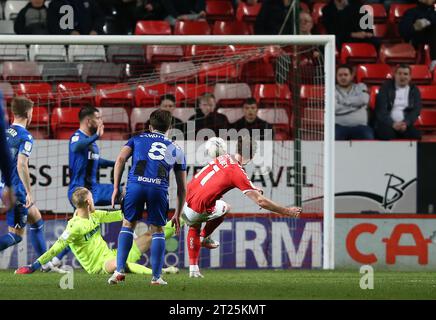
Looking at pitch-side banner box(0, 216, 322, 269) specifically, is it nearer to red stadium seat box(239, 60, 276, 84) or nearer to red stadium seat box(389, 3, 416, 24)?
red stadium seat box(239, 60, 276, 84)

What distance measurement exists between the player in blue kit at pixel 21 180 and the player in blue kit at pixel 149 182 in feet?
7.22

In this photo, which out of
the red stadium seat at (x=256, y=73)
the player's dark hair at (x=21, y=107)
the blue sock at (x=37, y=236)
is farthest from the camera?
the red stadium seat at (x=256, y=73)

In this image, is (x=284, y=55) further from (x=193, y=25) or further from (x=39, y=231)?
(x=39, y=231)

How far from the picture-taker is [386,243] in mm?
14195

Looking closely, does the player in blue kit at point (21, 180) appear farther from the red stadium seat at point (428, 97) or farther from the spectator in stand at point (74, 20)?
the red stadium seat at point (428, 97)

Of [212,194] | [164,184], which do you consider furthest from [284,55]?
[164,184]

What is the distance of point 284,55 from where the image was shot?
15.2 m

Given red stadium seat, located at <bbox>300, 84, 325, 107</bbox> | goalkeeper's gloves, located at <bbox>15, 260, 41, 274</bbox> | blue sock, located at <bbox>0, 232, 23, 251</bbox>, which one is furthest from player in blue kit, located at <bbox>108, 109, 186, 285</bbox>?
red stadium seat, located at <bbox>300, 84, 325, 107</bbox>

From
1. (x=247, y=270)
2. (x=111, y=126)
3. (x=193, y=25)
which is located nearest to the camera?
(x=247, y=270)

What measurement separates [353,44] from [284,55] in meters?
2.42

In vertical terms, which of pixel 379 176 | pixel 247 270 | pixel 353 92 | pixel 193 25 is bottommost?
pixel 247 270

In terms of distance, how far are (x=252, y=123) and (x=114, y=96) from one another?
203 cm

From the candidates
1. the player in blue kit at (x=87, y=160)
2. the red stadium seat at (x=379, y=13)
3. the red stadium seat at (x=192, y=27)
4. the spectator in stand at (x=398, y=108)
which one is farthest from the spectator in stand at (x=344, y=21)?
the player in blue kit at (x=87, y=160)

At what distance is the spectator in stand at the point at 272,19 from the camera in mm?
16828
